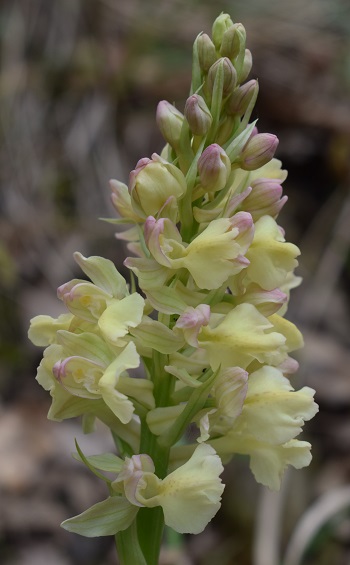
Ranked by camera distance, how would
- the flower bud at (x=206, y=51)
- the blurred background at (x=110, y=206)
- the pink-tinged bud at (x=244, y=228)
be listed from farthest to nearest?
the blurred background at (x=110, y=206) < the flower bud at (x=206, y=51) < the pink-tinged bud at (x=244, y=228)

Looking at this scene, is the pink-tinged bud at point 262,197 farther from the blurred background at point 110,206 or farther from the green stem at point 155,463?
the blurred background at point 110,206

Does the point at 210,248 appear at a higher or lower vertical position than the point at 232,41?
lower

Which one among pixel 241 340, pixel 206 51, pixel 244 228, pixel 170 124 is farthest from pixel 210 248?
pixel 206 51

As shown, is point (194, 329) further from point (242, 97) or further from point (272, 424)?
point (242, 97)

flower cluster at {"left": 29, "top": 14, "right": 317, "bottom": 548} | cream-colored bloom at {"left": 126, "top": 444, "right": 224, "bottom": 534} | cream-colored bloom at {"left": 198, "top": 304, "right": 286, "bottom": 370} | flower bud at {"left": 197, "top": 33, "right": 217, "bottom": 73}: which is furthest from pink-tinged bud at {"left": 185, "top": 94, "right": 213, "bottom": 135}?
cream-colored bloom at {"left": 126, "top": 444, "right": 224, "bottom": 534}

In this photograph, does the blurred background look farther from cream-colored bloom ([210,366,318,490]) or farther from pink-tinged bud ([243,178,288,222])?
pink-tinged bud ([243,178,288,222])

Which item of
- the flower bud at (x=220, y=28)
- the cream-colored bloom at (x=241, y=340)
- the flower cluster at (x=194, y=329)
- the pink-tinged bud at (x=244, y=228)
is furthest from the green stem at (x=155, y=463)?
the flower bud at (x=220, y=28)

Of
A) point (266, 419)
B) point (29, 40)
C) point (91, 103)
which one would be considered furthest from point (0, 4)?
point (266, 419)
